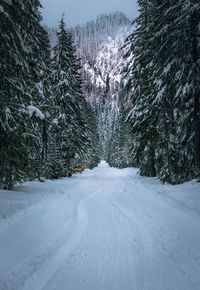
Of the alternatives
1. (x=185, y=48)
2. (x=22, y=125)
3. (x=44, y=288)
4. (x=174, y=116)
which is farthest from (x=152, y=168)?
(x=44, y=288)

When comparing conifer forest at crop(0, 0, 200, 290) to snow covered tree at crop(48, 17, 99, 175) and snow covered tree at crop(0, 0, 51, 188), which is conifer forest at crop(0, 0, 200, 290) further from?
snow covered tree at crop(48, 17, 99, 175)

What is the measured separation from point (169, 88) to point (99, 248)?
14.4m

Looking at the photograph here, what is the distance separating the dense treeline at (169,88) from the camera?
54.7 feet

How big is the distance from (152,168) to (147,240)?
69.3ft

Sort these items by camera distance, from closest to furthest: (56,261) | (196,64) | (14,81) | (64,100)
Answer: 1. (56,261)
2. (14,81)
3. (196,64)
4. (64,100)

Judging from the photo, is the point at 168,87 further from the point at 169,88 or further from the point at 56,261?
Answer: the point at 56,261

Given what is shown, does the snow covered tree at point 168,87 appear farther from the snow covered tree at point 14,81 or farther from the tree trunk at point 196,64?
the snow covered tree at point 14,81

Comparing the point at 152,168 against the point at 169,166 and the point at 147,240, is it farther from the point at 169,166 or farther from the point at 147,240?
the point at 147,240

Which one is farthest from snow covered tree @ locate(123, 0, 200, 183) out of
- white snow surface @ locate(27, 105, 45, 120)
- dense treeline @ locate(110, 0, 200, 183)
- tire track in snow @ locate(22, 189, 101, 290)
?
tire track in snow @ locate(22, 189, 101, 290)

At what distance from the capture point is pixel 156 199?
14.7 m

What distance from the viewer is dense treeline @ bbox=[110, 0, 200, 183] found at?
54.7 feet

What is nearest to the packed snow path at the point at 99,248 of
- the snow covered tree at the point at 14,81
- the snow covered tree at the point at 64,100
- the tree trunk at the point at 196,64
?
the snow covered tree at the point at 14,81

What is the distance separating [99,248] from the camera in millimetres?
7184

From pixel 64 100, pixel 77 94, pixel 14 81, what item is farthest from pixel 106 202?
pixel 77 94
